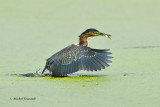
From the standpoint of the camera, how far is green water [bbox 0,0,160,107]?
608 cm

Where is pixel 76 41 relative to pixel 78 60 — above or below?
above

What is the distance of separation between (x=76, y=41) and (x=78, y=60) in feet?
11.7

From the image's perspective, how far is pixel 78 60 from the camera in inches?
306

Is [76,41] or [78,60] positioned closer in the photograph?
[78,60]

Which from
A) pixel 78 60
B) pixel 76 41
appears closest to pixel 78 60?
pixel 78 60

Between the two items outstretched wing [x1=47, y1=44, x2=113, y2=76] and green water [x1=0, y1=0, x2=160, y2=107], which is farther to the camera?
outstretched wing [x1=47, y1=44, x2=113, y2=76]

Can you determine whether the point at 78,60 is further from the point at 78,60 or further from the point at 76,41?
the point at 76,41

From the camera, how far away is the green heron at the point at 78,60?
7.70 metres

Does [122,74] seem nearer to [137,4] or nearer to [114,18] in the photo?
[114,18]

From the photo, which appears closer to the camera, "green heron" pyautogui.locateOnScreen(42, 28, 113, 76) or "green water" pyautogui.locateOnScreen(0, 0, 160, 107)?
"green water" pyautogui.locateOnScreen(0, 0, 160, 107)

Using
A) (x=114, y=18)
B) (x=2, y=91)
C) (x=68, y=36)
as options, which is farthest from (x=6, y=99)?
(x=114, y=18)

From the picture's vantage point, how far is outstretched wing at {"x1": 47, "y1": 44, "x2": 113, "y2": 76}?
7699mm

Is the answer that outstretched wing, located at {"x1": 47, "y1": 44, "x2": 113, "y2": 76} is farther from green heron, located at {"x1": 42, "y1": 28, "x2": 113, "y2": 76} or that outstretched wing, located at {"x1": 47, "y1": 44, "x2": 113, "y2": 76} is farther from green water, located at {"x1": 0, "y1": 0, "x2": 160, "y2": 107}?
green water, located at {"x1": 0, "y1": 0, "x2": 160, "y2": 107}

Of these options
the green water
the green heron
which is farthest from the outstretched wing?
the green water
